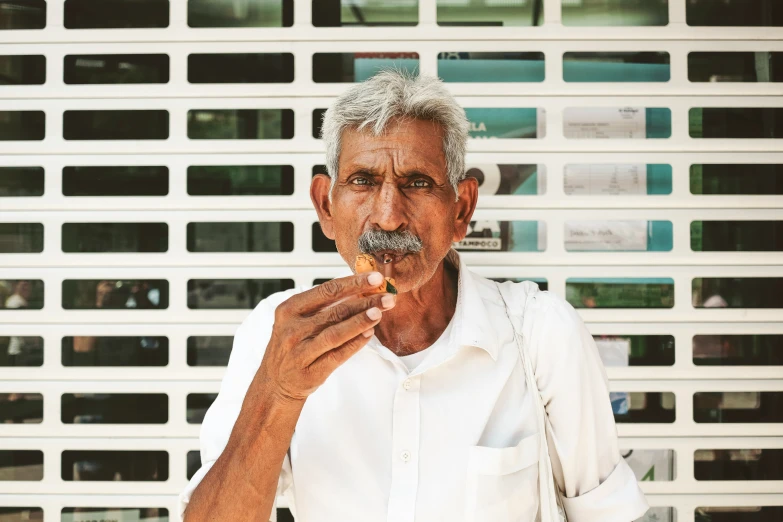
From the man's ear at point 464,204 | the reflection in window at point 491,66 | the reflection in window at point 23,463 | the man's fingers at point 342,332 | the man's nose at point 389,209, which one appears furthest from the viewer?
the reflection in window at point 23,463

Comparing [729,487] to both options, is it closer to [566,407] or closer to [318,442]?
[566,407]

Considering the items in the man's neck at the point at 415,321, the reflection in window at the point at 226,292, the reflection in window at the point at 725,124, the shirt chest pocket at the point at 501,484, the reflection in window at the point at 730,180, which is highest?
the reflection in window at the point at 725,124

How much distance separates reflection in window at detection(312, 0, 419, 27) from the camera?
305 cm

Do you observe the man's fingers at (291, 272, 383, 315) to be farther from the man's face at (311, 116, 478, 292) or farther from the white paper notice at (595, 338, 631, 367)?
the white paper notice at (595, 338, 631, 367)

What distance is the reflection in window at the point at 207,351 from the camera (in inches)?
121

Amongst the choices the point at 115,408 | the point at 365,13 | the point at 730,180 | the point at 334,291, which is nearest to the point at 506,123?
the point at 365,13

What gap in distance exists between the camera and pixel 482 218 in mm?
3033

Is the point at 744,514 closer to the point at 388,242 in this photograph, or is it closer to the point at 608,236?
the point at 608,236

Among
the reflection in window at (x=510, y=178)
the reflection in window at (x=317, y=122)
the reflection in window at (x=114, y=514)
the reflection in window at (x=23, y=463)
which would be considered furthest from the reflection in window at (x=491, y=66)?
the reflection in window at (x=23, y=463)

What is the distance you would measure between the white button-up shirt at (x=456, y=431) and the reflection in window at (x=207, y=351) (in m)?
0.75

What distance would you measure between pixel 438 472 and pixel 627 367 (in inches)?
50.7

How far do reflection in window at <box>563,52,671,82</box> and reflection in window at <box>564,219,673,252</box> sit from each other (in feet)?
2.14

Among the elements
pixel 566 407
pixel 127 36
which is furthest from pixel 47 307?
pixel 566 407

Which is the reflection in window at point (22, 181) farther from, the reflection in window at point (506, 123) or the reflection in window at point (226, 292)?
the reflection in window at point (506, 123)
